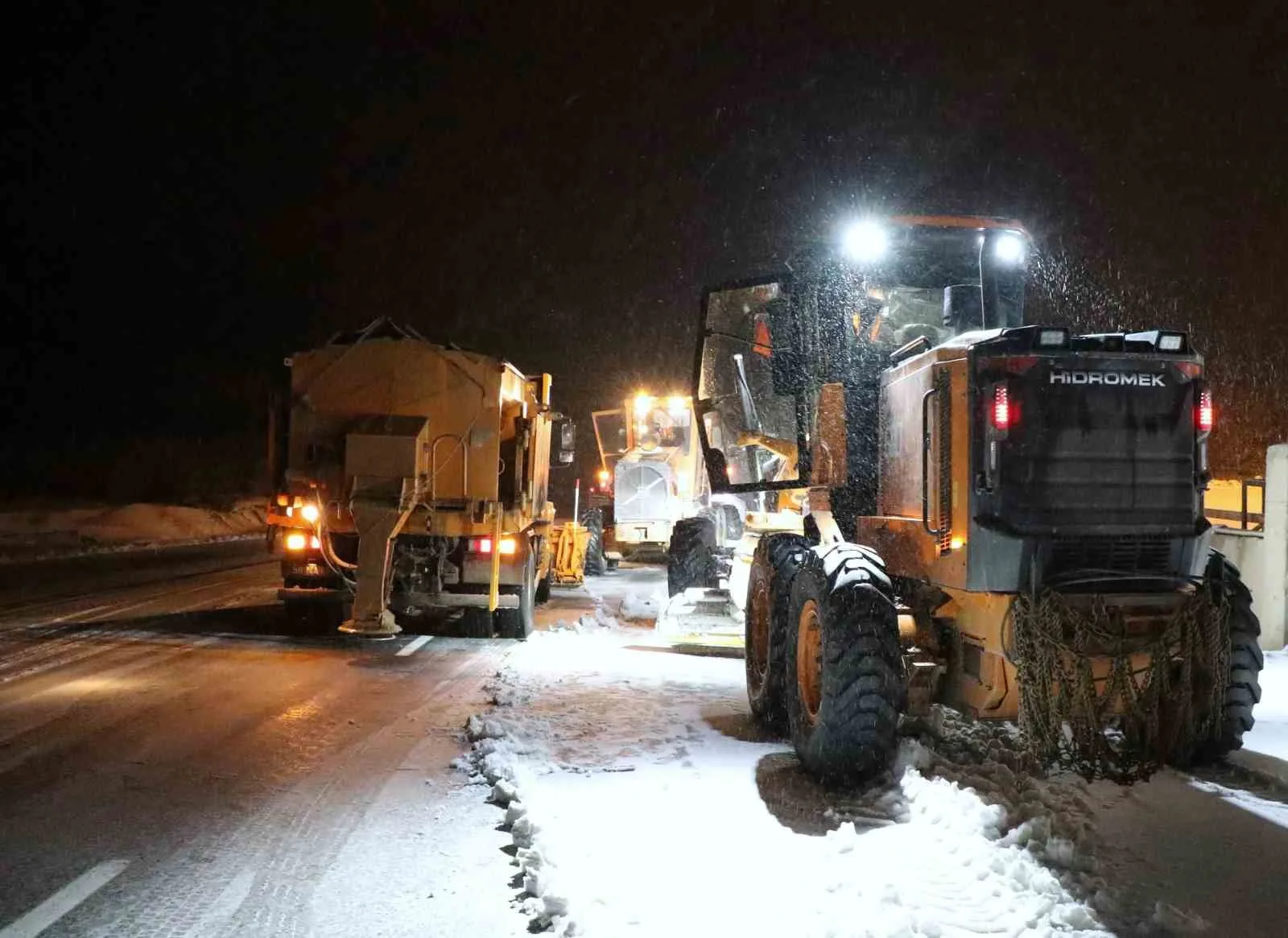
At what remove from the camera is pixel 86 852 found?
5.33 m

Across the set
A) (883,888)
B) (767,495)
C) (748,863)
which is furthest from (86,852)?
(767,495)

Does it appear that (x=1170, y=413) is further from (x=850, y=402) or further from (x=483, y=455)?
(x=483, y=455)

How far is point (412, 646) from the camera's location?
41.4ft

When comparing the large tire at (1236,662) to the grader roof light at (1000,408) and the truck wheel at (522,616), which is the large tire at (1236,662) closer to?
the grader roof light at (1000,408)

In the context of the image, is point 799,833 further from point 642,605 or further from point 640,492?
point 640,492

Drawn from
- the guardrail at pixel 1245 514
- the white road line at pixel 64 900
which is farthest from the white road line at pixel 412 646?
the guardrail at pixel 1245 514

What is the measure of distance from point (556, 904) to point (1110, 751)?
3289mm

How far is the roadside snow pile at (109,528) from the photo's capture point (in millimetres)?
26219

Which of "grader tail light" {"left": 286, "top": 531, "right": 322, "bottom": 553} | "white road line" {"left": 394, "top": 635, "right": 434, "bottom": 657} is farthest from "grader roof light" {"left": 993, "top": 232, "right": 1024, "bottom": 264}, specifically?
"grader tail light" {"left": 286, "top": 531, "right": 322, "bottom": 553}

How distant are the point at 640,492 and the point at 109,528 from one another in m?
17.8

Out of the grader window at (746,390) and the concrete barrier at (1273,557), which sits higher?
the grader window at (746,390)

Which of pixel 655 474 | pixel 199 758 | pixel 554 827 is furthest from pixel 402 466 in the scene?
pixel 655 474

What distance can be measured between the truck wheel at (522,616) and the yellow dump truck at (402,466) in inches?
7.0

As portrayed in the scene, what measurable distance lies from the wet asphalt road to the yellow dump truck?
762 mm
